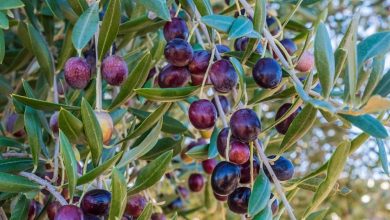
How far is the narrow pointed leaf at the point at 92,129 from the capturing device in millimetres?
817

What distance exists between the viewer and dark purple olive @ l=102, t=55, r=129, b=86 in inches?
36.6

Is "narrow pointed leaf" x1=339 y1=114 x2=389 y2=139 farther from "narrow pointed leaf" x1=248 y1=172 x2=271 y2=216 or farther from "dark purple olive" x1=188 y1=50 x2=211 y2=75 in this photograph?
"dark purple olive" x1=188 y1=50 x2=211 y2=75

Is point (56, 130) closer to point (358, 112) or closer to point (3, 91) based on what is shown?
point (3, 91)

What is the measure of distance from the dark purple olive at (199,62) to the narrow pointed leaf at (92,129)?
8.0 inches

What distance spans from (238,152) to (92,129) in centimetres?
22

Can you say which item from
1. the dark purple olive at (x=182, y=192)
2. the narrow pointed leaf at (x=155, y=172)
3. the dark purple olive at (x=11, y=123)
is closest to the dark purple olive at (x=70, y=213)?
the narrow pointed leaf at (x=155, y=172)

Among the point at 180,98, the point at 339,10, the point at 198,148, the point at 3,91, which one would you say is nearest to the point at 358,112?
the point at 180,98

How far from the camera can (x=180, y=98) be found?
34.8 inches

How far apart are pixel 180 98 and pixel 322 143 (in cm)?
215

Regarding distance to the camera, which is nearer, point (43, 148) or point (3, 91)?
point (43, 148)

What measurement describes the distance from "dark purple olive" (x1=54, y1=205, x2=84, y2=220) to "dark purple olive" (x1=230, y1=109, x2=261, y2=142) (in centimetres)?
25

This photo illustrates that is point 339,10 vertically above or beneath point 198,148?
beneath

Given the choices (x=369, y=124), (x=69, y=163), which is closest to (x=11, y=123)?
(x=69, y=163)

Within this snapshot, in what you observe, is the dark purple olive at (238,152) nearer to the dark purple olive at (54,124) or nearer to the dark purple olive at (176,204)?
the dark purple olive at (54,124)
